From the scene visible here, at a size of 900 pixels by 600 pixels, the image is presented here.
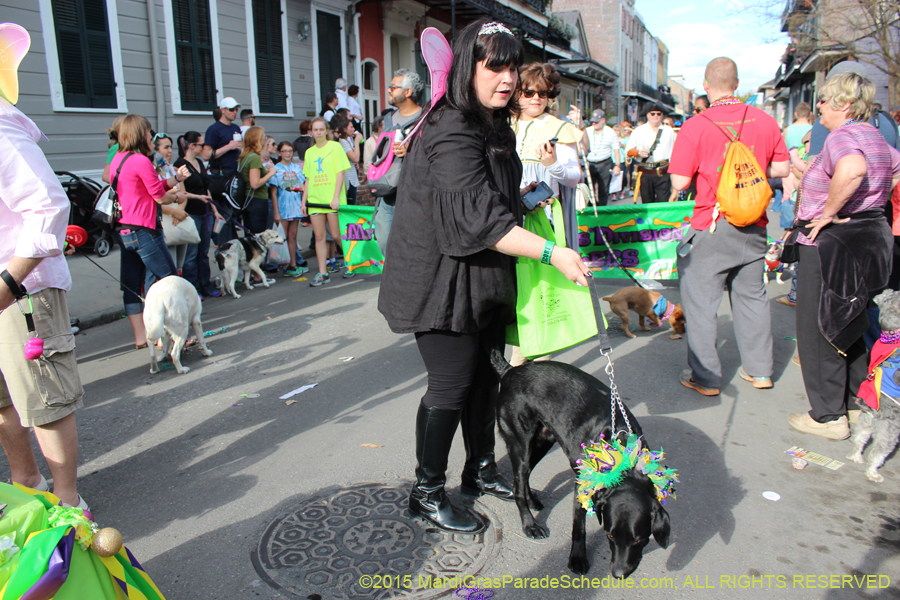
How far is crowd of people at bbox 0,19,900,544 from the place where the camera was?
2355 mm

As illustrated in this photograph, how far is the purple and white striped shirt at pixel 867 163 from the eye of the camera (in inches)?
134

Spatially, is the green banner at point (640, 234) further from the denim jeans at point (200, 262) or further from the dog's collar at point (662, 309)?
the denim jeans at point (200, 262)

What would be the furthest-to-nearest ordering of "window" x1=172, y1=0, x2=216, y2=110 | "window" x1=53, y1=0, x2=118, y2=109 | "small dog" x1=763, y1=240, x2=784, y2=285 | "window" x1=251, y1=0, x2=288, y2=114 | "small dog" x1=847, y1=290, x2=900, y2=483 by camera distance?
"window" x1=251, y1=0, x2=288, y2=114
"window" x1=172, y1=0, x2=216, y2=110
"window" x1=53, y1=0, x2=118, y2=109
"small dog" x1=763, y1=240, x2=784, y2=285
"small dog" x1=847, y1=290, x2=900, y2=483

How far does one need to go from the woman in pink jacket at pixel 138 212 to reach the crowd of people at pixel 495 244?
14mm

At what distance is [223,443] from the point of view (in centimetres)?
376

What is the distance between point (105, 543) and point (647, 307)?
16.1ft

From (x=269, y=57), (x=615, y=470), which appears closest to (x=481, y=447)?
(x=615, y=470)

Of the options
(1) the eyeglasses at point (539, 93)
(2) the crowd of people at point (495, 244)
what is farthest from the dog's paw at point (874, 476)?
(1) the eyeglasses at point (539, 93)

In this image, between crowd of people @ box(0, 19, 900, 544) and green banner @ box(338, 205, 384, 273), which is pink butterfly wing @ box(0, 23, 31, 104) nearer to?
crowd of people @ box(0, 19, 900, 544)

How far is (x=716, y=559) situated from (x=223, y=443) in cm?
277

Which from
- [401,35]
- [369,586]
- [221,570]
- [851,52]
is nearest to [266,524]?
[221,570]

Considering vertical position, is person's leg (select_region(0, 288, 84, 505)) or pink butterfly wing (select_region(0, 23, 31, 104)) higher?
pink butterfly wing (select_region(0, 23, 31, 104))

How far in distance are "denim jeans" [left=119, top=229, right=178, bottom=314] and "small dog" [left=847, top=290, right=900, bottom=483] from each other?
532 cm

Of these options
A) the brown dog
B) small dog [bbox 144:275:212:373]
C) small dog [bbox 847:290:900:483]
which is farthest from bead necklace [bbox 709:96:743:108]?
small dog [bbox 144:275:212:373]
